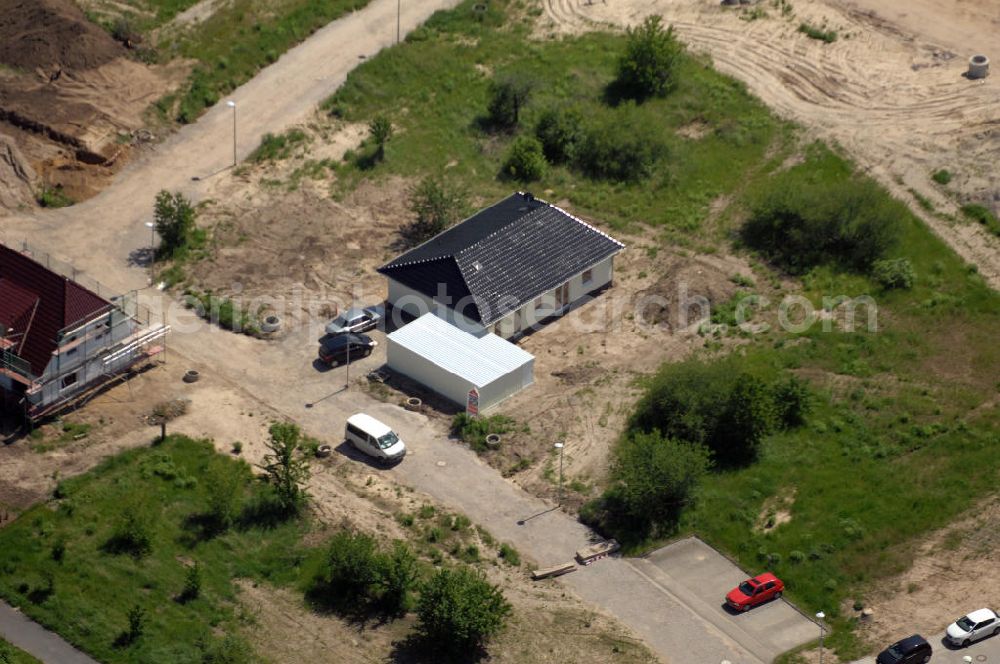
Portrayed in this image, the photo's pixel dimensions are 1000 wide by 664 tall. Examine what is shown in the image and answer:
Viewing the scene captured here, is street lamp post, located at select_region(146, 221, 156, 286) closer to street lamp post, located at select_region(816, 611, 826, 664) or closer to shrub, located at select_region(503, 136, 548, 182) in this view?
shrub, located at select_region(503, 136, 548, 182)

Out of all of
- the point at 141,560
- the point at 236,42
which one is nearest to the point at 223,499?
the point at 141,560

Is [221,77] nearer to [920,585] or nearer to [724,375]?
[724,375]

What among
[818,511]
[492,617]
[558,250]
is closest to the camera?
[492,617]

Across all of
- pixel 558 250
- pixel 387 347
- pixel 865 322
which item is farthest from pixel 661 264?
pixel 387 347

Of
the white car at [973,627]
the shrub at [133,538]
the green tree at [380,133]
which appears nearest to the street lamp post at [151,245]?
the green tree at [380,133]

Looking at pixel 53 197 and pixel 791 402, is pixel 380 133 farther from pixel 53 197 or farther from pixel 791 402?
pixel 791 402
